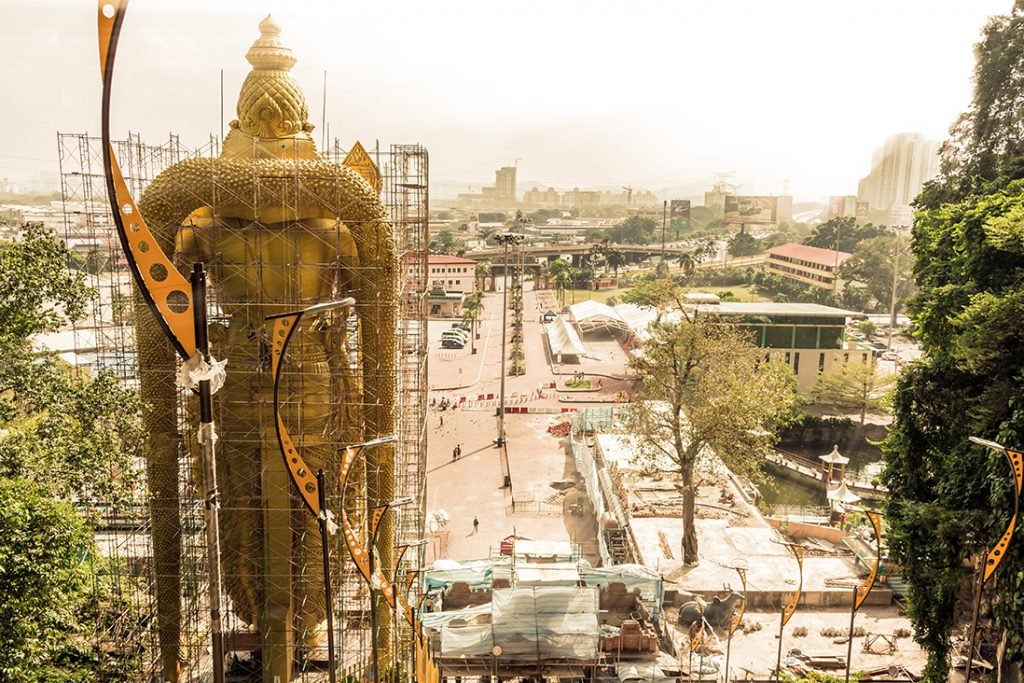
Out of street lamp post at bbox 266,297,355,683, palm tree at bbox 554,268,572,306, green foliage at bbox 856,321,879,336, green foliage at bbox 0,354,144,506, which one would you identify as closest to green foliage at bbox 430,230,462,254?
palm tree at bbox 554,268,572,306

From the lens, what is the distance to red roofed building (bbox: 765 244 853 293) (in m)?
66.3

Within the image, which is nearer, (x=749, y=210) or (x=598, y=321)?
(x=598, y=321)

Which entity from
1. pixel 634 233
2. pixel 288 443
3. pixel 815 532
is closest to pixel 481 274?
pixel 815 532

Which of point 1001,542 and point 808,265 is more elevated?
point 808,265

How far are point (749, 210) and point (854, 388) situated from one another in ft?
327

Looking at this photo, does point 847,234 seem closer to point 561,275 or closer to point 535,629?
point 561,275

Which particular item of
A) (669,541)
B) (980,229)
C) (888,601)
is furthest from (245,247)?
(888,601)

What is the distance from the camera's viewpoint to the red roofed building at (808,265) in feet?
218

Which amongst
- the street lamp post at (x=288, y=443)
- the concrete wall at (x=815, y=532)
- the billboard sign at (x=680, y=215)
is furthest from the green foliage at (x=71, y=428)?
the billboard sign at (x=680, y=215)

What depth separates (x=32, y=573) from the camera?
32.3ft

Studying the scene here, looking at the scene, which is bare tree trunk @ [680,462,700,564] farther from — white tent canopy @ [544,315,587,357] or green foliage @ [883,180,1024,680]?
white tent canopy @ [544,315,587,357]

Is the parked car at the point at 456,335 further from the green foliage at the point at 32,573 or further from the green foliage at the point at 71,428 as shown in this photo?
the green foliage at the point at 32,573

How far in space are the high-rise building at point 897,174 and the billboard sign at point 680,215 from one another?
27882 mm

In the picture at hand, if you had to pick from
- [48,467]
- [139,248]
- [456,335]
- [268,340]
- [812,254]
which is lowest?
[456,335]
